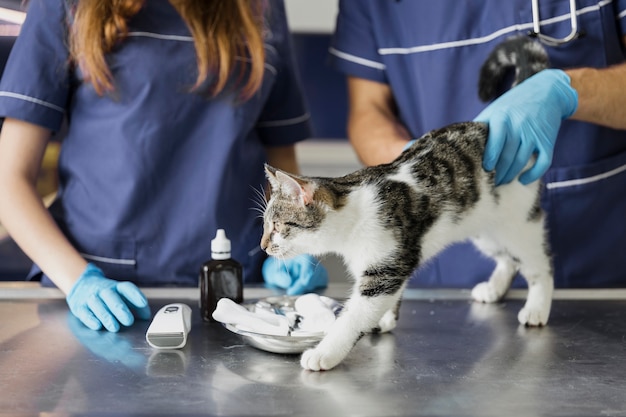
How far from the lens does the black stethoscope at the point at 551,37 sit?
1.51 m

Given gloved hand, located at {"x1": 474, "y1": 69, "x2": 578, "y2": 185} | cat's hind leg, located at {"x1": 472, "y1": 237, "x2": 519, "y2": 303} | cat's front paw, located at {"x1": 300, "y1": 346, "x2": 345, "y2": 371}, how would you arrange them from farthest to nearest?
cat's hind leg, located at {"x1": 472, "y1": 237, "x2": 519, "y2": 303} < gloved hand, located at {"x1": 474, "y1": 69, "x2": 578, "y2": 185} < cat's front paw, located at {"x1": 300, "y1": 346, "x2": 345, "y2": 371}

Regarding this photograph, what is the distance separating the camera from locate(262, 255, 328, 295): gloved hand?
1.51 m

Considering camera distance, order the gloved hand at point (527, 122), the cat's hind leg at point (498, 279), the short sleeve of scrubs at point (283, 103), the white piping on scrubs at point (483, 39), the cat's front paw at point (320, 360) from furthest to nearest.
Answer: the short sleeve of scrubs at point (283, 103)
the white piping on scrubs at point (483, 39)
the cat's hind leg at point (498, 279)
the gloved hand at point (527, 122)
the cat's front paw at point (320, 360)

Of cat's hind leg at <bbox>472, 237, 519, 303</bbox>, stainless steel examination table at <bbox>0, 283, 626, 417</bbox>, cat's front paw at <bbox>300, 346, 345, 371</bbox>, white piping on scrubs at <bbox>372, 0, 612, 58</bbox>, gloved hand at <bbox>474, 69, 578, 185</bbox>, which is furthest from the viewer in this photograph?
white piping on scrubs at <bbox>372, 0, 612, 58</bbox>

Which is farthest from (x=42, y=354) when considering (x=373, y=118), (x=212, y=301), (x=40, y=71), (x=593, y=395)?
(x=373, y=118)

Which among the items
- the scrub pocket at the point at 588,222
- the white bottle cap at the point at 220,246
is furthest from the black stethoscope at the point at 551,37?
the white bottle cap at the point at 220,246

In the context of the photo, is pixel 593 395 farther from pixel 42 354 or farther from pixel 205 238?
pixel 205 238

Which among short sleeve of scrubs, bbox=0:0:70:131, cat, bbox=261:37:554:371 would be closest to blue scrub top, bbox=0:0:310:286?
short sleeve of scrubs, bbox=0:0:70:131

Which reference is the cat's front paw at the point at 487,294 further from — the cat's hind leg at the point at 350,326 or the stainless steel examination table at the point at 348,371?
the cat's hind leg at the point at 350,326

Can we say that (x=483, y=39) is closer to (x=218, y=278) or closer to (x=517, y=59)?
(x=517, y=59)

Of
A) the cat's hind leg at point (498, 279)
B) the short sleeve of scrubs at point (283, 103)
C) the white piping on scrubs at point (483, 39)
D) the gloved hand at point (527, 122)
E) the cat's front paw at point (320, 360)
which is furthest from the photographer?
the short sleeve of scrubs at point (283, 103)

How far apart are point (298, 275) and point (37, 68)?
2.24 feet

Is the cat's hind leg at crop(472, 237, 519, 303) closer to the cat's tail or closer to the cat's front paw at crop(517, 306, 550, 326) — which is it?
the cat's front paw at crop(517, 306, 550, 326)

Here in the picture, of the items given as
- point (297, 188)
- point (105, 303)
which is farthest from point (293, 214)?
point (105, 303)
